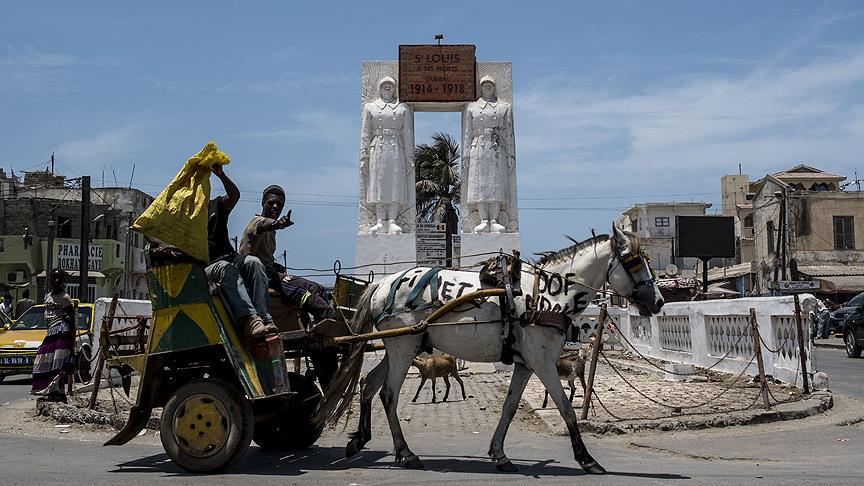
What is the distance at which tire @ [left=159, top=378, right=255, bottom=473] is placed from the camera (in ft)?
23.8

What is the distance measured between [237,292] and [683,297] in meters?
36.3

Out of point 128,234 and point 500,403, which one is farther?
point 128,234

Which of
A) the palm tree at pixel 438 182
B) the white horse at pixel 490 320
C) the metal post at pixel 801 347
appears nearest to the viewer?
the white horse at pixel 490 320

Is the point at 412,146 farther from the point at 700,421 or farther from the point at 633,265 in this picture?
the point at 633,265

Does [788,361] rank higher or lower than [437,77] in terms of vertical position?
lower

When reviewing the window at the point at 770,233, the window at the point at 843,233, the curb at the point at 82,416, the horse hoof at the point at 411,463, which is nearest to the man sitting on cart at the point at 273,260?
the horse hoof at the point at 411,463

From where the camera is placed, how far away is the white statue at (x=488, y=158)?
996 inches

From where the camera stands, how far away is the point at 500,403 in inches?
535

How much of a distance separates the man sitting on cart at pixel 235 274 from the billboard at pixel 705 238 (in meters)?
26.2

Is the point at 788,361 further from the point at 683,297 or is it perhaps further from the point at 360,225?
the point at 683,297

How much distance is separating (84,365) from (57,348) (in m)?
3.18

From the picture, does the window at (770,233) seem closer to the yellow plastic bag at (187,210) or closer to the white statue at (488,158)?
the white statue at (488,158)

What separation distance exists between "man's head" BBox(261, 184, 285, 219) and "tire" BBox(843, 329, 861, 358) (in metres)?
19.5

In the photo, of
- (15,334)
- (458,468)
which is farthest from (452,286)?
(15,334)
